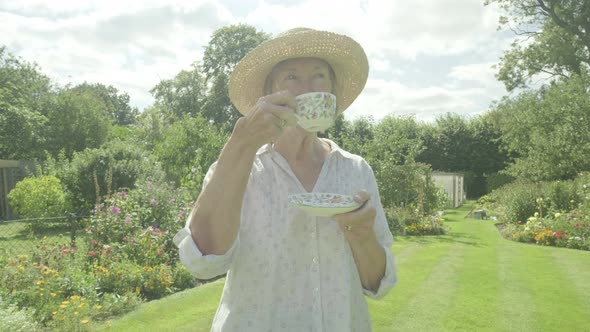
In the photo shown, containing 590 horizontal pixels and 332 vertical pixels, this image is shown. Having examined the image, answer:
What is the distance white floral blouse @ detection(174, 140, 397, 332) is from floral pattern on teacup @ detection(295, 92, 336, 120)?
27 cm

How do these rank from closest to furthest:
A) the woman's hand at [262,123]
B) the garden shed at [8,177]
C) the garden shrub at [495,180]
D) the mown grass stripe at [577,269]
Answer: the woman's hand at [262,123]
the mown grass stripe at [577,269]
the garden shed at [8,177]
the garden shrub at [495,180]

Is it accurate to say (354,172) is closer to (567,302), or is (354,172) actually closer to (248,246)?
(248,246)

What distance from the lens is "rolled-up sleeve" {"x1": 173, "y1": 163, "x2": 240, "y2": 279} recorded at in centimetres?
139

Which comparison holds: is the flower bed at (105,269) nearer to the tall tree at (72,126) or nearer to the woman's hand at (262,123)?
the woman's hand at (262,123)

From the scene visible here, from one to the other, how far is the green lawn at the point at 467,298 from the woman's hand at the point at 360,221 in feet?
12.8

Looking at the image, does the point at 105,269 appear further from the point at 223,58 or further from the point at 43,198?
the point at 223,58

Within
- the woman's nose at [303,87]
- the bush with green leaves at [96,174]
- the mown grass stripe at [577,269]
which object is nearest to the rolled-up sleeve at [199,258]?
the woman's nose at [303,87]

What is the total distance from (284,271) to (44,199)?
1468cm

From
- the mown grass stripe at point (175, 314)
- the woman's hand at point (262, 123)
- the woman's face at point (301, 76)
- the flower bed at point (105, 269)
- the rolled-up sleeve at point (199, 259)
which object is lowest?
the mown grass stripe at point (175, 314)

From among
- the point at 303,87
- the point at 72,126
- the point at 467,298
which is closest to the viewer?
the point at 303,87

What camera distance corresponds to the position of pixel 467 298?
6.18 meters

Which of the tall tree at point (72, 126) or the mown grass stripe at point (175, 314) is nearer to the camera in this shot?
the mown grass stripe at point (175, 314)

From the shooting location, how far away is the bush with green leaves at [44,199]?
1407cm

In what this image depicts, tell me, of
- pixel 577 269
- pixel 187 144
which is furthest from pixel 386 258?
pixel 187 144
